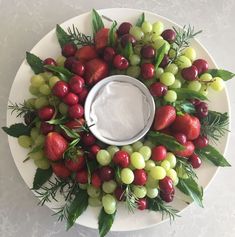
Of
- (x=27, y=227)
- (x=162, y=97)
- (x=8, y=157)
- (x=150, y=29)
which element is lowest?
(x=27, y=227)

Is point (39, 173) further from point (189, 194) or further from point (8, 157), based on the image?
point (189, 194)

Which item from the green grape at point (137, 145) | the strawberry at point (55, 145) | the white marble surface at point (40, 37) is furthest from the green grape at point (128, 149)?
the white marble surface at point (40, 37)

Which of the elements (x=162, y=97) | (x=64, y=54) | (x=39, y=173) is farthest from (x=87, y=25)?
(x=39, y=173)

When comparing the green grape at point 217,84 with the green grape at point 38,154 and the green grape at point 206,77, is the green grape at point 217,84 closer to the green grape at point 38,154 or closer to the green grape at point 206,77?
the green grape at point 206,77

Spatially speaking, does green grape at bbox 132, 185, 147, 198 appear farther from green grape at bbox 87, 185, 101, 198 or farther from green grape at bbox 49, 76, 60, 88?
green grape at bbox 49, 76, 60, 88

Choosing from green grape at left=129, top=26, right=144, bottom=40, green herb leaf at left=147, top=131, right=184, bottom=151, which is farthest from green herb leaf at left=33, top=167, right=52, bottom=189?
green grape at left=129, top=26, right=144, bottom=40

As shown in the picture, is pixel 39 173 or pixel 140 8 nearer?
pixel 39 173
